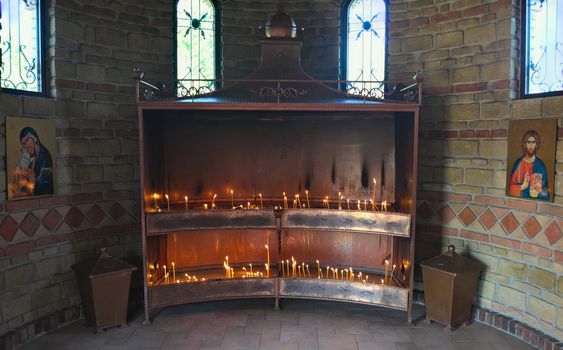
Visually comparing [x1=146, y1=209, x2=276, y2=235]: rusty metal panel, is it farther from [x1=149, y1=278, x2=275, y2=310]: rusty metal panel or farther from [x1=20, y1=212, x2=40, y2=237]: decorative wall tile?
[x1=20, y1=212, x2=40, y2=237]: decorative wall tile

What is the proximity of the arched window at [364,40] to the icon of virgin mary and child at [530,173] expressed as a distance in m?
1.90

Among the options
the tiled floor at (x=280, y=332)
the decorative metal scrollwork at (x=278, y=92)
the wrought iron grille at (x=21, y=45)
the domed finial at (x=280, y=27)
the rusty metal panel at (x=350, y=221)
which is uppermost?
the domed finial at (x=280, y=27)

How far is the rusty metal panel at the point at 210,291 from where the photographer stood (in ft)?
15.5

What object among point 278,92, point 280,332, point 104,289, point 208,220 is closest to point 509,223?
point 280,332

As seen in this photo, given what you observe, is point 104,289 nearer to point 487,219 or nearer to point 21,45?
point 21,45

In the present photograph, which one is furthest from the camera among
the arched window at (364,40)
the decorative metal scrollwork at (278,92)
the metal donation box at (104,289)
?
the arched window at (364,40)

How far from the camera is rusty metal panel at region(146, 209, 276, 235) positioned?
465cm

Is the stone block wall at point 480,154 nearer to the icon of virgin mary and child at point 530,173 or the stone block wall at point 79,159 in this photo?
the icon of virgin mary and child at point 530,173

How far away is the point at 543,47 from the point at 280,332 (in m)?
3.70

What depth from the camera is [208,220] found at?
4793 mm

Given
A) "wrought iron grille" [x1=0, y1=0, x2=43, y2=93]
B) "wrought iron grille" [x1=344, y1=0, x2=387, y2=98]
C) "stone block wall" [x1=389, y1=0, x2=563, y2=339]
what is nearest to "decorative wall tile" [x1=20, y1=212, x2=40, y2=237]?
"wrought iron grille" [x1=0, y1=0, x2=43, y2=93]

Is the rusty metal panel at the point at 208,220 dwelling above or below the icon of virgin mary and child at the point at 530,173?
below

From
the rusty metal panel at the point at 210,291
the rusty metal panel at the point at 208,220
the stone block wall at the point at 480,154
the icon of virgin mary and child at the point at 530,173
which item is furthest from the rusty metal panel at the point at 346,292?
A: the icon of virgin mary and child at the point at 530,173

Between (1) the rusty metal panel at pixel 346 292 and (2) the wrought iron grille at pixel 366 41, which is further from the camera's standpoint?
(2) the wrought iron grille at pixel 366 41
